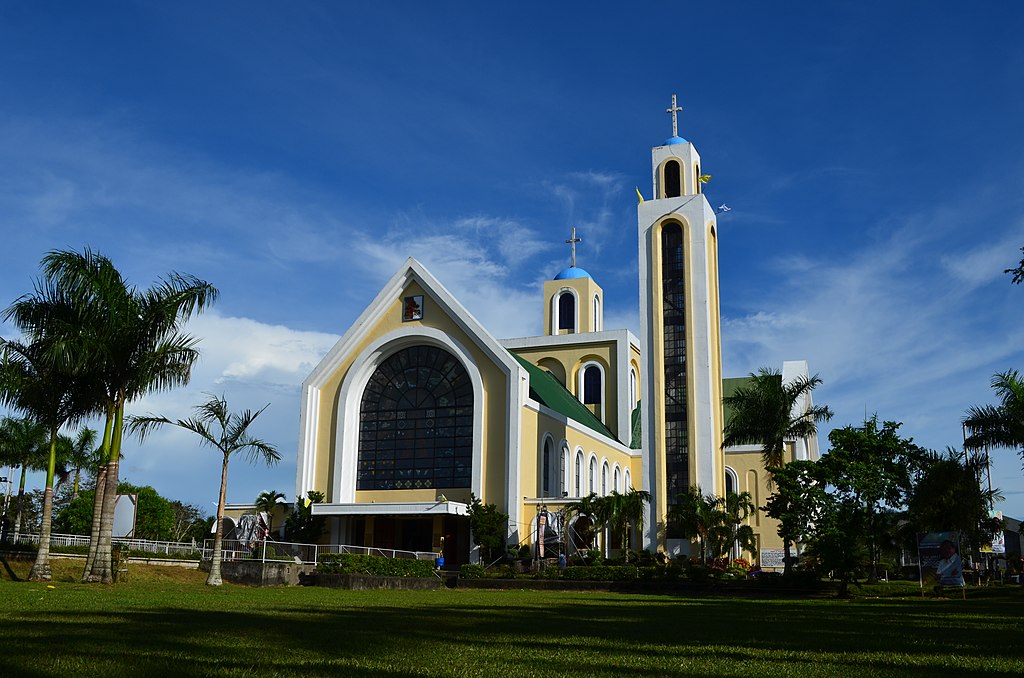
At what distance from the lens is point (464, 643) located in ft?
29.2

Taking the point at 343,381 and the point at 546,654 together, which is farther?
the point at 343,381

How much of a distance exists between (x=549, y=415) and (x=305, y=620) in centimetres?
3315

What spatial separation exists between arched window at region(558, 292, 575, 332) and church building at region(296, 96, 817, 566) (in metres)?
12.1

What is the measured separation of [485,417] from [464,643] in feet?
110

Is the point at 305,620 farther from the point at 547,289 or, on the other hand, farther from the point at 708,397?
the point at 547,289

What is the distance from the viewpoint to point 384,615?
12953mm

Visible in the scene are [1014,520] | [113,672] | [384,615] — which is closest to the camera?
[113,672]

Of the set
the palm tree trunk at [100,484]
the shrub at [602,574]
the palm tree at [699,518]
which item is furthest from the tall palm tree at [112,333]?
the palm tree at [699,518]

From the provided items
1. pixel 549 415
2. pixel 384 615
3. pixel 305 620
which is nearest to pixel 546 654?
pixel 305 620

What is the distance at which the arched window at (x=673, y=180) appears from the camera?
4869 centimetres

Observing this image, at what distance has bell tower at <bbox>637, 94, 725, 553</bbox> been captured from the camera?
142 feet

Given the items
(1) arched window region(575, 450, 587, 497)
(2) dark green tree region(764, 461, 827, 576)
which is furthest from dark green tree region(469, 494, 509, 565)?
(2) dark green tree region(764, 461, 827, 576)

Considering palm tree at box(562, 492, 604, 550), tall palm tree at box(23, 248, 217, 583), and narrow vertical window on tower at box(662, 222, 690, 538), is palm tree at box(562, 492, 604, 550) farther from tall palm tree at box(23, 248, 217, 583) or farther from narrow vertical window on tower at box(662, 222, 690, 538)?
tall palm tree at box(23, 248, 217, 583)

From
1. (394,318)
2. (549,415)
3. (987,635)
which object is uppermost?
(394,318)
